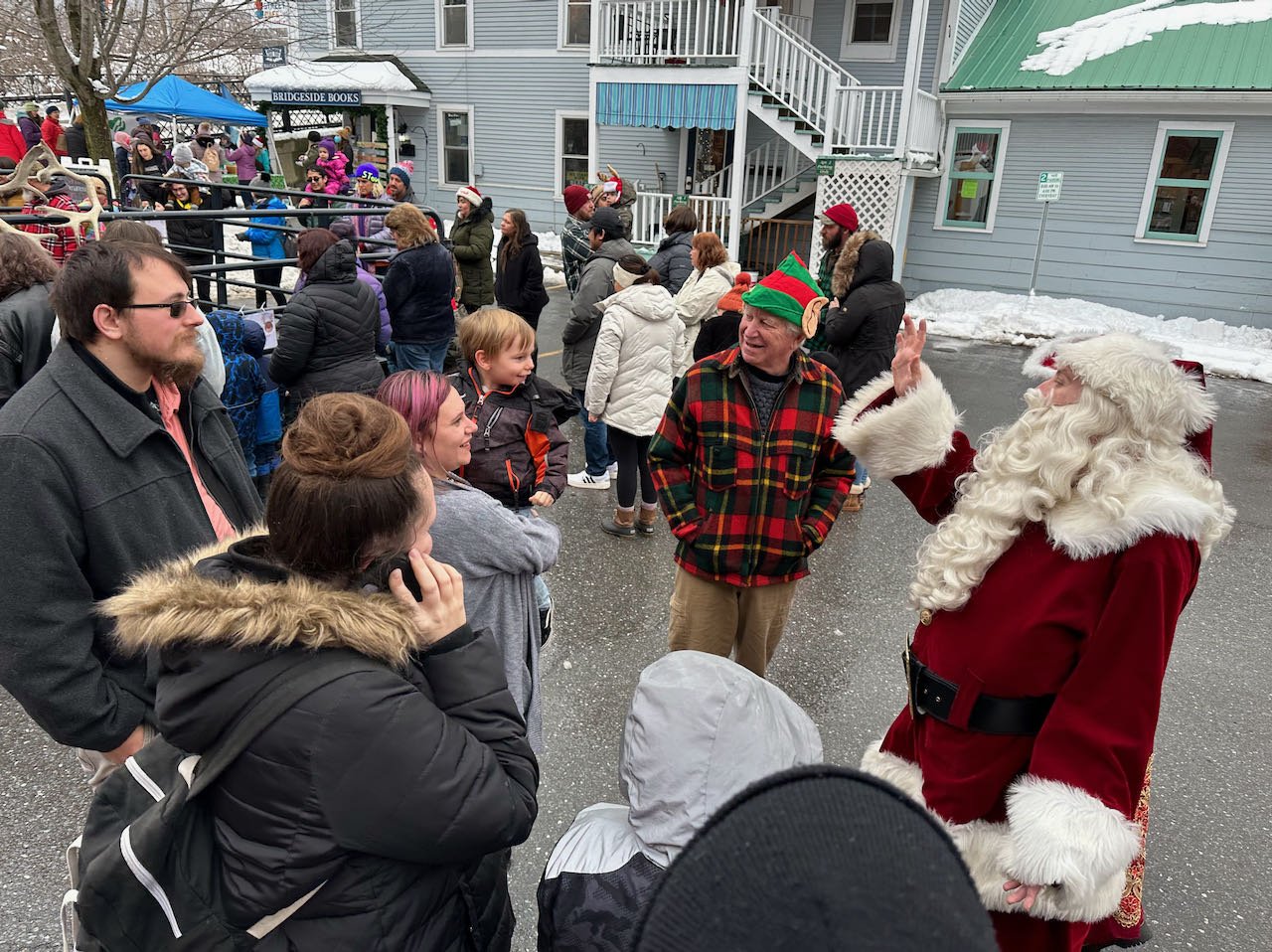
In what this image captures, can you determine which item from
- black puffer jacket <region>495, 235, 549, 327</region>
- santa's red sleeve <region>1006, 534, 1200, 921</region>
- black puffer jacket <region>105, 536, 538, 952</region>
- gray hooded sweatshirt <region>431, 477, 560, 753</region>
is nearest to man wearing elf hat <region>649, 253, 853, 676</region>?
gray hooded sweatshirt <region>431, 477, 560, 753</region>

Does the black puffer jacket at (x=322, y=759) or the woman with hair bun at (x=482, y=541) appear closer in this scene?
the black puffer jacket at (x=322, y=759)

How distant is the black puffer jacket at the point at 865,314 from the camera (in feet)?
17.3

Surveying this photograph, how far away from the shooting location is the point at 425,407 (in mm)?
2385

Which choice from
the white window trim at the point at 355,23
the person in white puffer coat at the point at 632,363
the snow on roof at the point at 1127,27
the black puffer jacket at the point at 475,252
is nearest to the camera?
the person in white puffer coat at the point at 632,363

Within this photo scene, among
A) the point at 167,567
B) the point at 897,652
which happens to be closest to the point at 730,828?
the point at 167,567

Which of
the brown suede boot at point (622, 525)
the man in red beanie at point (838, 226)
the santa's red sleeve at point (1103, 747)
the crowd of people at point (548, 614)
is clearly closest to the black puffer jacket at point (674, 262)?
the man in red beanie at point (838, 226)

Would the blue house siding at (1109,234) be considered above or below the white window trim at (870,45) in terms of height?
below

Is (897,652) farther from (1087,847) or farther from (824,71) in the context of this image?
(824,71)

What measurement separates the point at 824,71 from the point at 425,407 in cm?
1337

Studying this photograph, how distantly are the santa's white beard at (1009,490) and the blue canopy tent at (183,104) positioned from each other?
1806cm

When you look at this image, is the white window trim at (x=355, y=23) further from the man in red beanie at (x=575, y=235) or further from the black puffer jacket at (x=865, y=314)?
the black puffer jacket at (x=865, y=314)

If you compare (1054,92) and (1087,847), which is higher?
(1054,92)

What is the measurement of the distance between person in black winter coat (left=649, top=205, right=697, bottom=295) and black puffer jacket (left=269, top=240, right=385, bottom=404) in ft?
9.03

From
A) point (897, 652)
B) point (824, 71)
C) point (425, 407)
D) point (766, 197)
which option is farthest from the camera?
point (766, 197)
